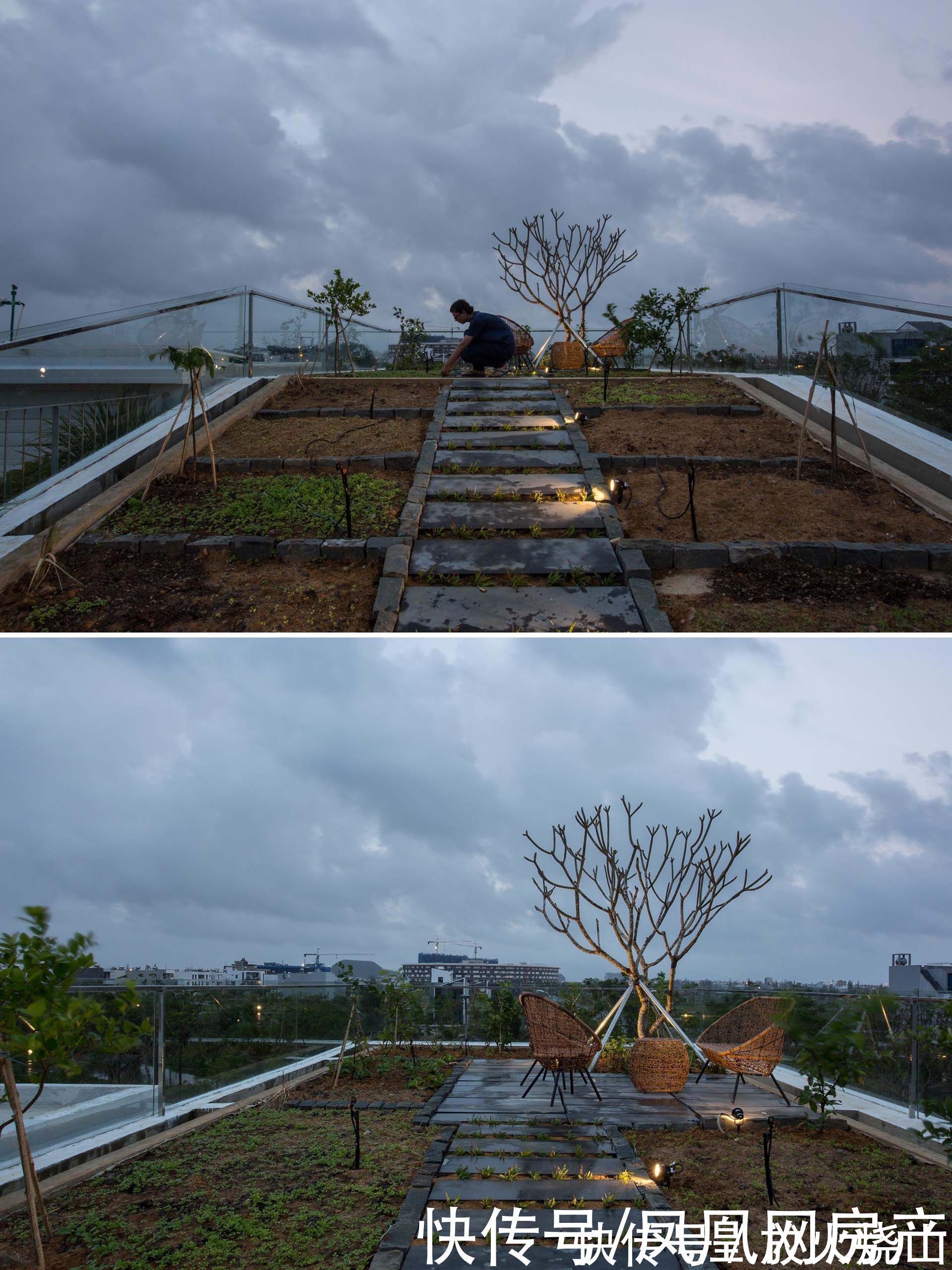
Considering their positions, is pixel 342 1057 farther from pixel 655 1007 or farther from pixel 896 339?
pixel 896 339

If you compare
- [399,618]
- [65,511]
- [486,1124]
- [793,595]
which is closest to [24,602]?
[65,511]

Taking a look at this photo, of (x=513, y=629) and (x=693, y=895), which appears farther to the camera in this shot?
(x=693, y=895)

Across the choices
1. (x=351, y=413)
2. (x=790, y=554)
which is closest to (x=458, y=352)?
(x=351, y=413)

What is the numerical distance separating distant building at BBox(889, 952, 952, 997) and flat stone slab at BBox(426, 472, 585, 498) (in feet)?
13.0

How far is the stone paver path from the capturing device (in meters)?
4.95

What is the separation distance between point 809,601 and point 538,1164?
10.7 ft

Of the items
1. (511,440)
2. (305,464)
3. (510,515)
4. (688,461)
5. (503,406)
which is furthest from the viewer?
(503,406)

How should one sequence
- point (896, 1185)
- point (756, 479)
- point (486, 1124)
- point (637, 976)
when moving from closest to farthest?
1. point (896, 1185)
2. point (486, 1124)
3. point (637, 976)
4. point (756, 479)

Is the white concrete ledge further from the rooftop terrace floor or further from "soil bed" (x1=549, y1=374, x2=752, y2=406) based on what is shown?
the rooftop terrace floor

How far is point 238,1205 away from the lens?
3361 millimetres

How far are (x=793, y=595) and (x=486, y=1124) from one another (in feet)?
11.1

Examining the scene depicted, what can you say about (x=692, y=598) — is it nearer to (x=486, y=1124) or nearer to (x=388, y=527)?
(x=388, y=527)

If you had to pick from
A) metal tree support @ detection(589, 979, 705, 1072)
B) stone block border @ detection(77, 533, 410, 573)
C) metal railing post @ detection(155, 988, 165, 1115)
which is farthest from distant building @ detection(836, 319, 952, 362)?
metal railing post @ detection(155, 988, 165, 1115)

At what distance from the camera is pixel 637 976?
257 inches
